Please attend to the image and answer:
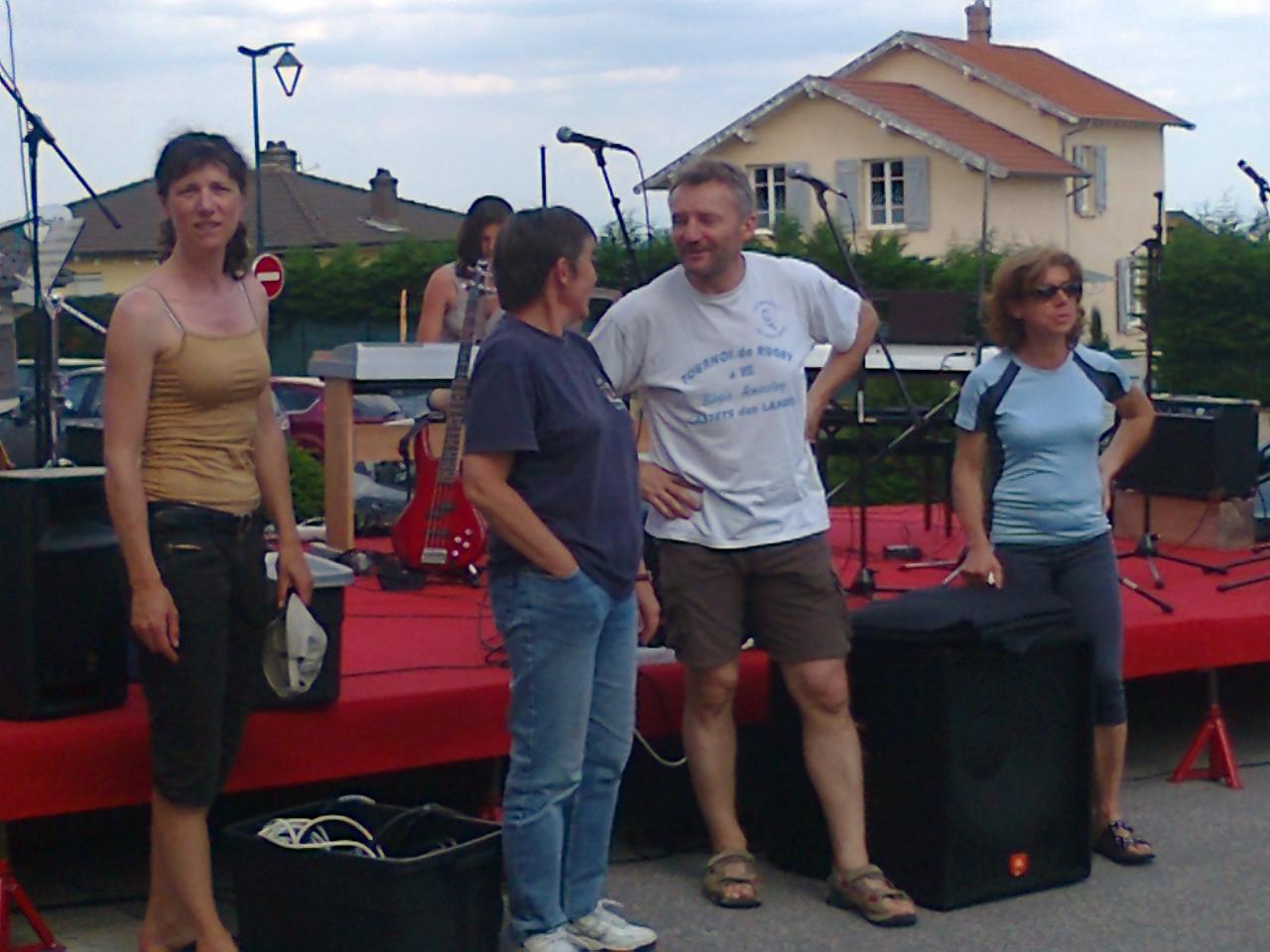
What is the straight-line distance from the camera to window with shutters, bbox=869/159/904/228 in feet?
122

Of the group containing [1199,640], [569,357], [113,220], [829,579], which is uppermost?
[113,220]

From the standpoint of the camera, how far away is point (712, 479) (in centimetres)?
438

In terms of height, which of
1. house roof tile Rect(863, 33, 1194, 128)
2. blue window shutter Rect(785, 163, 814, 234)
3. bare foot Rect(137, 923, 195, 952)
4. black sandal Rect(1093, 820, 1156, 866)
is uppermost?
house roof tile Rect(863, 33, 1194, 128)

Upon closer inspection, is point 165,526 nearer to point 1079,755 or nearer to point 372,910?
point 372,910

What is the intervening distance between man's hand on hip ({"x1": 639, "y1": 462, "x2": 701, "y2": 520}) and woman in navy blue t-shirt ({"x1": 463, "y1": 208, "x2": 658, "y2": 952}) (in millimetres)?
335

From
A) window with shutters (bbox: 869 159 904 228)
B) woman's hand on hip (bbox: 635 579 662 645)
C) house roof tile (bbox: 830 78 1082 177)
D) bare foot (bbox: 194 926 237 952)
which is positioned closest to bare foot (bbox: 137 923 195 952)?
bare foot (bbox: 194 926 237 952)

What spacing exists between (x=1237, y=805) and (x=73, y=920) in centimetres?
336

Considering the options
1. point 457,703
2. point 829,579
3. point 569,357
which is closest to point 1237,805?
point 829,579

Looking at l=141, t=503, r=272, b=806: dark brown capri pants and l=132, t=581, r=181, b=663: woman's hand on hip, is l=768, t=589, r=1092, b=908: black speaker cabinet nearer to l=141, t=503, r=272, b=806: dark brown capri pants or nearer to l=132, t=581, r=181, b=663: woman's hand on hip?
l=141, t=503, r=272, b=806: dark brown capri pants

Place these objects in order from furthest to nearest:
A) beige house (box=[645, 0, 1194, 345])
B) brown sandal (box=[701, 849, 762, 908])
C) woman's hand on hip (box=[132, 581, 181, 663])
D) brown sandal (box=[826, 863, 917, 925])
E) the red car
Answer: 1. beige house (box=[645, 0, 1194, 345])
2. the red car
3. brown sandal (box=[701, 849, 762, 908])
4. brown sandal (box=[826, 863, 917, 925])
5. woman's hand on hip (box=[132, 581, 181, 663])

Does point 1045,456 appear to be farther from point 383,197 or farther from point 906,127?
point 383,197

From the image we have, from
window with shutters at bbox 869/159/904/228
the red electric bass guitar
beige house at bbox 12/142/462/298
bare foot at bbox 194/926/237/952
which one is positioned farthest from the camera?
beige house at bbox 12/142/462/298

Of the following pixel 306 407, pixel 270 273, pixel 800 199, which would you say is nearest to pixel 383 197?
pixel 800 199

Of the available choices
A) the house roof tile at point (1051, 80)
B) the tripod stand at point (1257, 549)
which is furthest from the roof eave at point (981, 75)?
the tripod stand at point (1257, 549)
